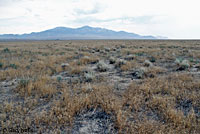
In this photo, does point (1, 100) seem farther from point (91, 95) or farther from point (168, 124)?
point (168, 124)

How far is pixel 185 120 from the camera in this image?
319 centimetres

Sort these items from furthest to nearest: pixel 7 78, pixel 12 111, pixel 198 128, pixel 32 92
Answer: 1. pixel 7 78
2. pixel 32 92
3. pixel 12 111
4. pixel 198 128

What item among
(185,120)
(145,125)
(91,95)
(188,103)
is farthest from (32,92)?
(188,103)

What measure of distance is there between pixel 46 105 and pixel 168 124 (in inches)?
134

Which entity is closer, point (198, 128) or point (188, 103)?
point (198, 128)

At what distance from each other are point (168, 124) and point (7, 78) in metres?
7.46

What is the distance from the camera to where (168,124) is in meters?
3.08

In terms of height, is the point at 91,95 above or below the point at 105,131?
above

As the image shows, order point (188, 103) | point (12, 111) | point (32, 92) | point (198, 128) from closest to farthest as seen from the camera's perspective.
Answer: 1. point (198, 128)
2. point (12, 111)
3. point (188, 103)
4. point (32, 92)

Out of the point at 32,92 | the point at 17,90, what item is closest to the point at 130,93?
the point at 32,92

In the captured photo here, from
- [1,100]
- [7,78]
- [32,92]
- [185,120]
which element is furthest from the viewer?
[7,78]

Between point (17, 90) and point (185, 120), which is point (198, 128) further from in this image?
point (17, 90)

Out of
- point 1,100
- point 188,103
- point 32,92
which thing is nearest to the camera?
point 188,103

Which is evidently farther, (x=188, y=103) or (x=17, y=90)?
(x=17, y=90)
